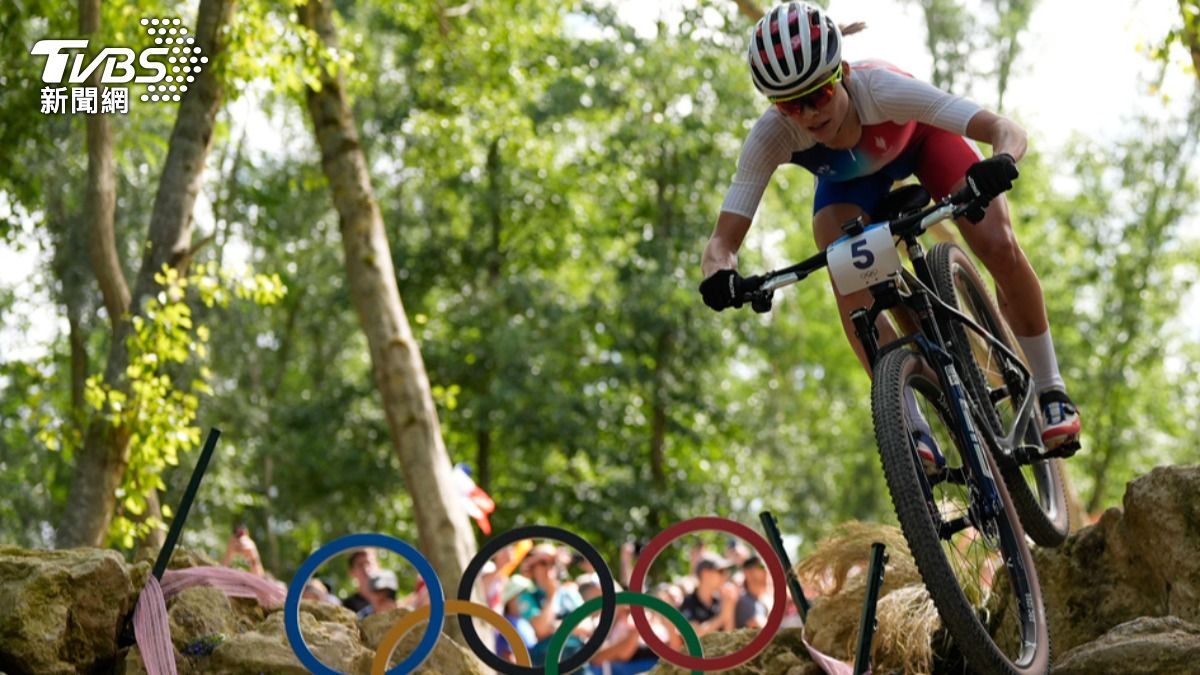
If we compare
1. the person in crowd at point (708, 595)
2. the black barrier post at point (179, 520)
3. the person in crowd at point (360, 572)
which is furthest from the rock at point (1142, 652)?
the person in crowd at point (360, 572)

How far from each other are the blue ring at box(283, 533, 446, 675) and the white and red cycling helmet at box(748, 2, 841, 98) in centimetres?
220

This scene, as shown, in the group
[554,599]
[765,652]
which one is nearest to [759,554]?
[765,652]

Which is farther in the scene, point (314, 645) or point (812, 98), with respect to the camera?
point (314, 645)

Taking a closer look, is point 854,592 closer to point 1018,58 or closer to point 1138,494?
point 1138,494

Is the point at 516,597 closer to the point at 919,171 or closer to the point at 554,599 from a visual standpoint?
the point at 554,599

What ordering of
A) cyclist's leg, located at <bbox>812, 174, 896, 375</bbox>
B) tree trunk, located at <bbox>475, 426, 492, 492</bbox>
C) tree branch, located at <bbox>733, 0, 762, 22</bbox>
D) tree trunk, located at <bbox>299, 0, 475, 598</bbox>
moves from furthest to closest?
tree trunk, located at <bbox>475, 426, 492, 492</bbox>
tree branch, located at <bbox>733, 0, 762, 22</bbox>
tree trunk, located at <bbox>299, 0, 475, 598</bbox>
cyclist's leg, located at <bbox>812, 174, 896, 375</bbox>

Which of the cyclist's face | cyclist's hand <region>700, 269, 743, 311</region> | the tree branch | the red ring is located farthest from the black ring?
the tree branch

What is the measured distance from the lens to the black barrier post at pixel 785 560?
21.5 ft

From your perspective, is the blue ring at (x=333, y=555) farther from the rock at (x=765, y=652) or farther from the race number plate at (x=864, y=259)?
the race number plate at (x=864, y=259)

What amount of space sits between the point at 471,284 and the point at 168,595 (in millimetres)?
23937

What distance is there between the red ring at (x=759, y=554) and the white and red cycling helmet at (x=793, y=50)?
5.83ft

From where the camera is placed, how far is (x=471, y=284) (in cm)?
3008

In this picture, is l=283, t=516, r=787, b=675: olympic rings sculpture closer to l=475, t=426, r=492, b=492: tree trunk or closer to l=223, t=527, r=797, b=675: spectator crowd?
l=223, t=527, r=797, b=675: spectator crowd

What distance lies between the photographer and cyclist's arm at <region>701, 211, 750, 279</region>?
5.82m
